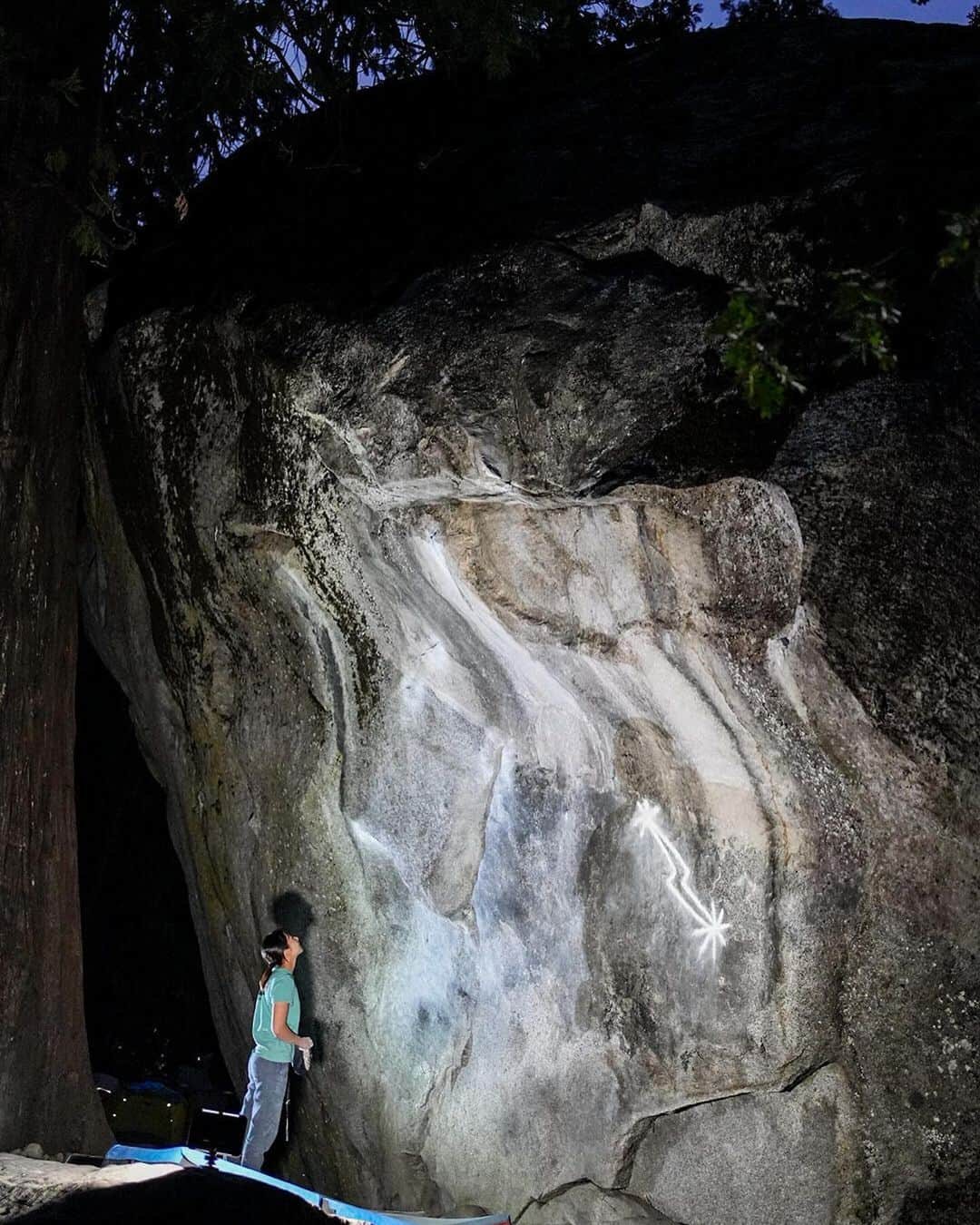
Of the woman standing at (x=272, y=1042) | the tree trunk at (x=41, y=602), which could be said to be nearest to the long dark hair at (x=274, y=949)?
the woman standing at (x=272, y=1042)

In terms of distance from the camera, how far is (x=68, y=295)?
7.45 metres

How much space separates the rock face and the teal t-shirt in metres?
0.53

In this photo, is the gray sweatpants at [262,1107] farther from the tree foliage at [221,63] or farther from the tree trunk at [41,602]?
the tree foliage at [221,63]

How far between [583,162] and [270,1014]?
499cm

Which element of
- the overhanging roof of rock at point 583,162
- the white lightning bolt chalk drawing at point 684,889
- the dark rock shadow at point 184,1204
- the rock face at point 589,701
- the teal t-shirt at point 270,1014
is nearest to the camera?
the dark rock shadow at point 184,1204

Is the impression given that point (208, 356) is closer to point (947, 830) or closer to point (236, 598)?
point (236, 598)

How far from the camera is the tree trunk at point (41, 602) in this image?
6.63 metres

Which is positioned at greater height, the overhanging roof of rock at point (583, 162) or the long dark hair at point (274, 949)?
the overhanging roof of rock at point (583, 162)

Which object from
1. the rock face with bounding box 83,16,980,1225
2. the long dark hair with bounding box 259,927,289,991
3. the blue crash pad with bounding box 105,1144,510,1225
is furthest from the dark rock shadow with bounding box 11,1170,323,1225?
the rock face with bounding box 83,16,980,1225

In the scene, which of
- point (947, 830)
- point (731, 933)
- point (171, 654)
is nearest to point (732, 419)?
point (947, 830)

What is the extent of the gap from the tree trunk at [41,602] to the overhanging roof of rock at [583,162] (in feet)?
2.01

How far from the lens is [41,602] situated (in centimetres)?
711

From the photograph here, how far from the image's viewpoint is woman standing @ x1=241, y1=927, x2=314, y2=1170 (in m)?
6.45

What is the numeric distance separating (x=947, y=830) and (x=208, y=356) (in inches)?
182
